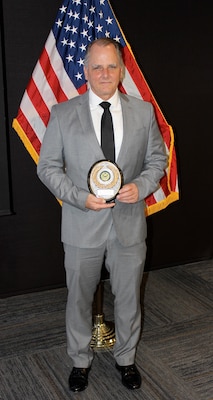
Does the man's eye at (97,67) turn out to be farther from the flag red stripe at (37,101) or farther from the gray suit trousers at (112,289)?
the flag red stripe at (37,101)

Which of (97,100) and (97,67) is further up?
(97,67)

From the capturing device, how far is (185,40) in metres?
3.45

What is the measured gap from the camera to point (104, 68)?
197 centimetres

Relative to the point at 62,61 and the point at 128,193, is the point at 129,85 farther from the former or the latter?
the point at 128,193

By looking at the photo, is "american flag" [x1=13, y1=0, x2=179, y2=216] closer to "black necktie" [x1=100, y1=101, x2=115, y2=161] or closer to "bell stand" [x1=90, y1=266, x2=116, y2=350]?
"black necktie" [x1=100, y1=101, x2=115, y2=161]

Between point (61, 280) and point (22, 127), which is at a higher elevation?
point (22, 127)

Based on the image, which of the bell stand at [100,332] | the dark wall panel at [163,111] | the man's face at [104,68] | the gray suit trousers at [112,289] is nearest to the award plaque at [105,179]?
Result: the gray suit trousers at [112,289]

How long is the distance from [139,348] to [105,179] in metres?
1.23

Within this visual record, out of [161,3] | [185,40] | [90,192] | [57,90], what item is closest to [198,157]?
[185,40]

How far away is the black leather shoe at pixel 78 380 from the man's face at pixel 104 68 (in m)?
1.38

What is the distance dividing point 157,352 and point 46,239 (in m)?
1.20

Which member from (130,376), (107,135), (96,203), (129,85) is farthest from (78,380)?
(129,85)

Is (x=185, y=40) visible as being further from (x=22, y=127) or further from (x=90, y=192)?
(x=90, y=192)

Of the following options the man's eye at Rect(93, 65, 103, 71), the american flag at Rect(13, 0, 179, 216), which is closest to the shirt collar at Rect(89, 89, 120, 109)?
the man's eye at Rect(93, 65, 103, 71)
